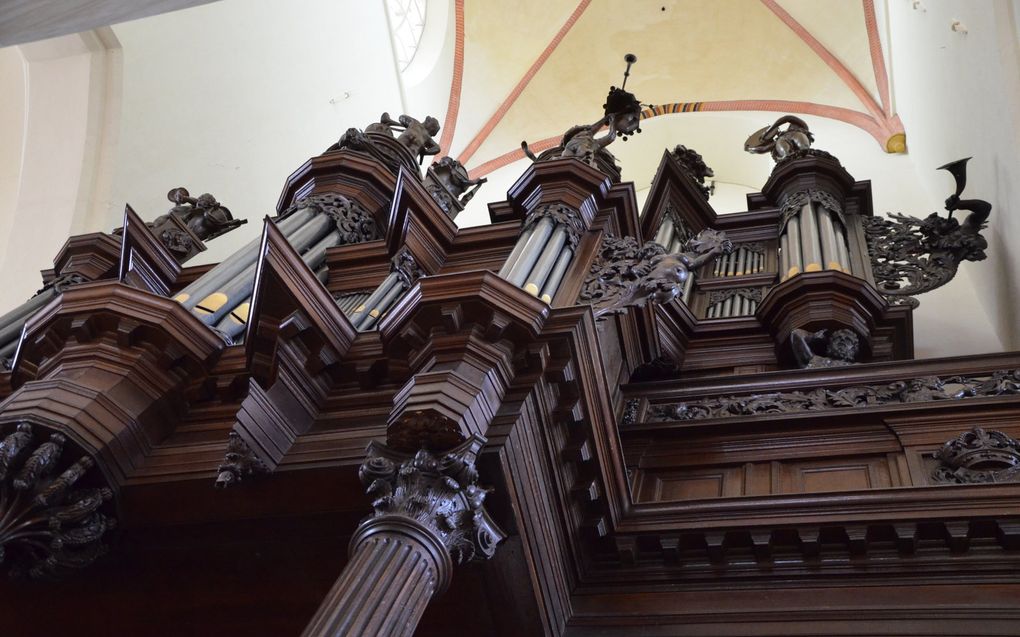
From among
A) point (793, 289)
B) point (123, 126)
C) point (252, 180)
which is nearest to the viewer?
point (793, 289)

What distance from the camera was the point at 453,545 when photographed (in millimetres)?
3465

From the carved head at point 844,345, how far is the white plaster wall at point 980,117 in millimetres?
1090

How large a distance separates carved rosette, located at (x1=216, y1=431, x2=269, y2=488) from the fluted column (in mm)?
490

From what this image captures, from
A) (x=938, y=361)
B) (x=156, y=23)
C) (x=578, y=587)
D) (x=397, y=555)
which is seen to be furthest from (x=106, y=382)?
(x=156, y=23)

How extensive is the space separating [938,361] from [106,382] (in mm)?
3611

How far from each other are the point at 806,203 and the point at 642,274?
4.54 meters

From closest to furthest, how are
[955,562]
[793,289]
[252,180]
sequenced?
[955,562]
[793,289]
[252,180]

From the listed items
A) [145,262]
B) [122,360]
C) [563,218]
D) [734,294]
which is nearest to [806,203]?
[734,294]

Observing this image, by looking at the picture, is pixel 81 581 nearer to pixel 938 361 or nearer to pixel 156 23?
pixel 938 361

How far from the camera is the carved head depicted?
249 inches

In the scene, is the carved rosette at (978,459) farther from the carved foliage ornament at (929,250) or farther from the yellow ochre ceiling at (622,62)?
the yellow ochre ceiling at (622,62)

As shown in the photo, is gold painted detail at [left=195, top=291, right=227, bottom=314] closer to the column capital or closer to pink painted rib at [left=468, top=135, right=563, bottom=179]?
the column capital

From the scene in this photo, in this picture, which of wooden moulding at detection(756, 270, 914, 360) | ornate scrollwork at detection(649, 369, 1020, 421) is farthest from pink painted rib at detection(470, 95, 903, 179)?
ornate scrollwork at detection(649, 369, 1020, 421)

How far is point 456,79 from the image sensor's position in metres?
14.2
